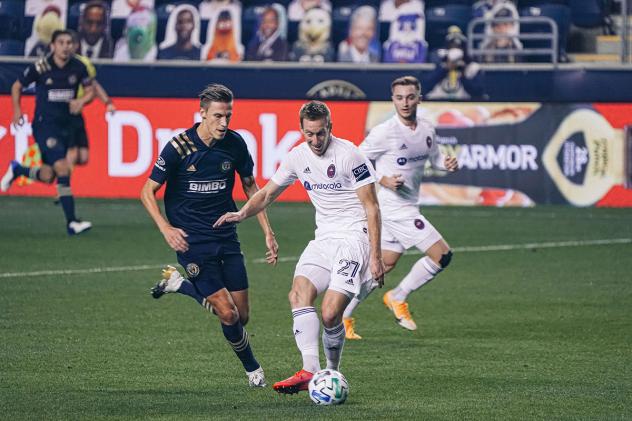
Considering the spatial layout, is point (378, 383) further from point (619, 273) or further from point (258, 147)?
point (258, 147)

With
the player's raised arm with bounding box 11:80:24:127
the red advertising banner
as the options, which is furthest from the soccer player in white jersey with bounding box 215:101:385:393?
the red advertising banner

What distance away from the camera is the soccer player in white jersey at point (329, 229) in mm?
8906

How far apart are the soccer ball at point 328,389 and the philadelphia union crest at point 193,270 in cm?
119

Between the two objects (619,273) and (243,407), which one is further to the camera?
(619,273)

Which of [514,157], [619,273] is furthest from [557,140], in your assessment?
[619,273]

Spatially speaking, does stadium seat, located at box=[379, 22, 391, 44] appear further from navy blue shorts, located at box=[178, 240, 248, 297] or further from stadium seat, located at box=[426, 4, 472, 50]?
navy blue shorts, located at box=[178, 240, 248, 297]

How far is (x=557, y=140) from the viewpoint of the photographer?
Answer: 71.5ft

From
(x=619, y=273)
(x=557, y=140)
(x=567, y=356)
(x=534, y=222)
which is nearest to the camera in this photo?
(x=567, y=356)

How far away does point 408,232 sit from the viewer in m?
12.5

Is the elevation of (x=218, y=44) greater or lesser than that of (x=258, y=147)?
greater

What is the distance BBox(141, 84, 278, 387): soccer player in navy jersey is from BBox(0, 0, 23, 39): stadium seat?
17.7 m

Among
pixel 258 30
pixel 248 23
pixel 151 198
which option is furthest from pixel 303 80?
pixel 151 198

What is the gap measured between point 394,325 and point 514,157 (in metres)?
9.94

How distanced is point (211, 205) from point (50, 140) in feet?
32.9
